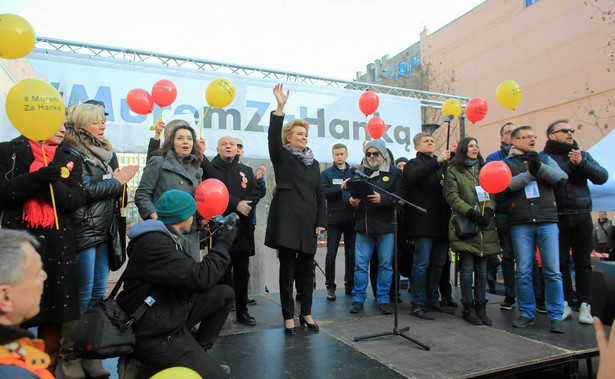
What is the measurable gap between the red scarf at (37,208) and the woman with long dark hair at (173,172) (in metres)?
0.75

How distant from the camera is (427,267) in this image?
4.38 m

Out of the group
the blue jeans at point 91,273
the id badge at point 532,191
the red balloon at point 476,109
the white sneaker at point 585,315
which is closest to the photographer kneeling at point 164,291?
the blue jeans at point 91,273

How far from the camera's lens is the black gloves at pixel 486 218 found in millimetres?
4020

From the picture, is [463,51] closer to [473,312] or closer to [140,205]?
[473,312]

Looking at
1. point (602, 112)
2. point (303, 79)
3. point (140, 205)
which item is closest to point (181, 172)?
point (140, 205)

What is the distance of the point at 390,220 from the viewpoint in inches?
172

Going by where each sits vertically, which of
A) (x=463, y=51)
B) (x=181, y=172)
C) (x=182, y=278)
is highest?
(x=463, y=51)

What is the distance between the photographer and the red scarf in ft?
8.09

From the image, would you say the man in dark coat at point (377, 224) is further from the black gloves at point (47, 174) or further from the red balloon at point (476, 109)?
the black gloves at point (47, 174)

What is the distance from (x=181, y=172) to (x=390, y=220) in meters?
2.29

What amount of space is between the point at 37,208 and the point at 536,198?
13.9 feet

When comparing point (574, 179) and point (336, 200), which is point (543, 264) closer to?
point (574, 179)

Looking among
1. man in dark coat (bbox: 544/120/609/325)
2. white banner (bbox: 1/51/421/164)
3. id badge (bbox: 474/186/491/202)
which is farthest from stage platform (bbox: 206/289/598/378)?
white banner (bbox: 1/51/421/164)

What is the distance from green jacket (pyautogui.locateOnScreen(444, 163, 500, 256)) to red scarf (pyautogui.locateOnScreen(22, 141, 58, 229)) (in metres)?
3.56
